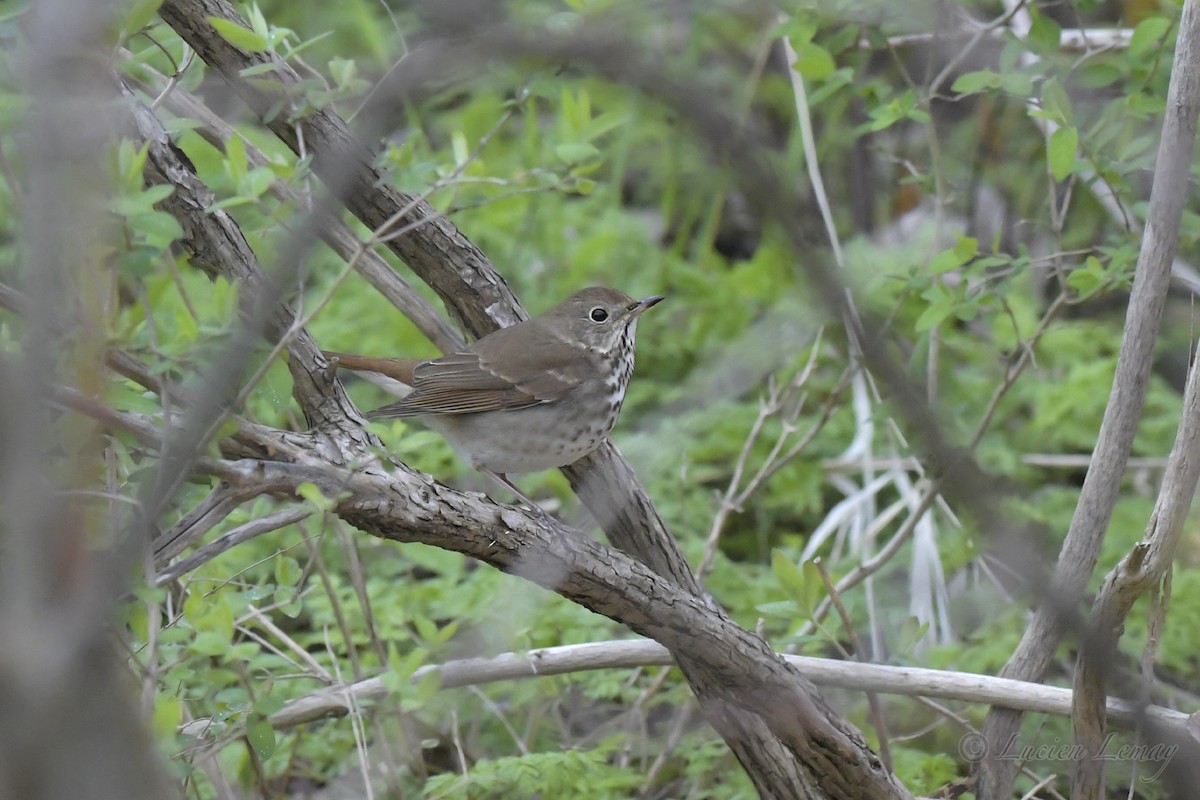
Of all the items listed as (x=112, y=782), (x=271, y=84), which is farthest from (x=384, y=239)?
(x=112, y=782)

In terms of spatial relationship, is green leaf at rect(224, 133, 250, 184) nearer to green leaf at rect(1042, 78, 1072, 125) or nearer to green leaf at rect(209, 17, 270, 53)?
green leaf at rect(209, 17, 270, 53)

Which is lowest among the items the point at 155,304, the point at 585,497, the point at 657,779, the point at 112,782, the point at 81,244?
the point at 657,779

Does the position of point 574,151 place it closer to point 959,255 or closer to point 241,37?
point 241,37

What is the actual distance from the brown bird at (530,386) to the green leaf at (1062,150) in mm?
1226

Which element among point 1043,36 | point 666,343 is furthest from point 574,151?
point 666,343

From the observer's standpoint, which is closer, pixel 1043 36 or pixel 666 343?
pixel 1043 36

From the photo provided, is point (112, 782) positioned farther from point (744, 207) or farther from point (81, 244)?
point (744, 207)

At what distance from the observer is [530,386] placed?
137 inches

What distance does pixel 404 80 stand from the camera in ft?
5.14

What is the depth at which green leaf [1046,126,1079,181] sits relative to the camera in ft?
8.82

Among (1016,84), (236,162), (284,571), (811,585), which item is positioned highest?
(236,162)

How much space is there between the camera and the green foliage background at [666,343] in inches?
86.7

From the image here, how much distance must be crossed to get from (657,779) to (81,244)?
235cm

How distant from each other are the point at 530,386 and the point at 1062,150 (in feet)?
5.04
